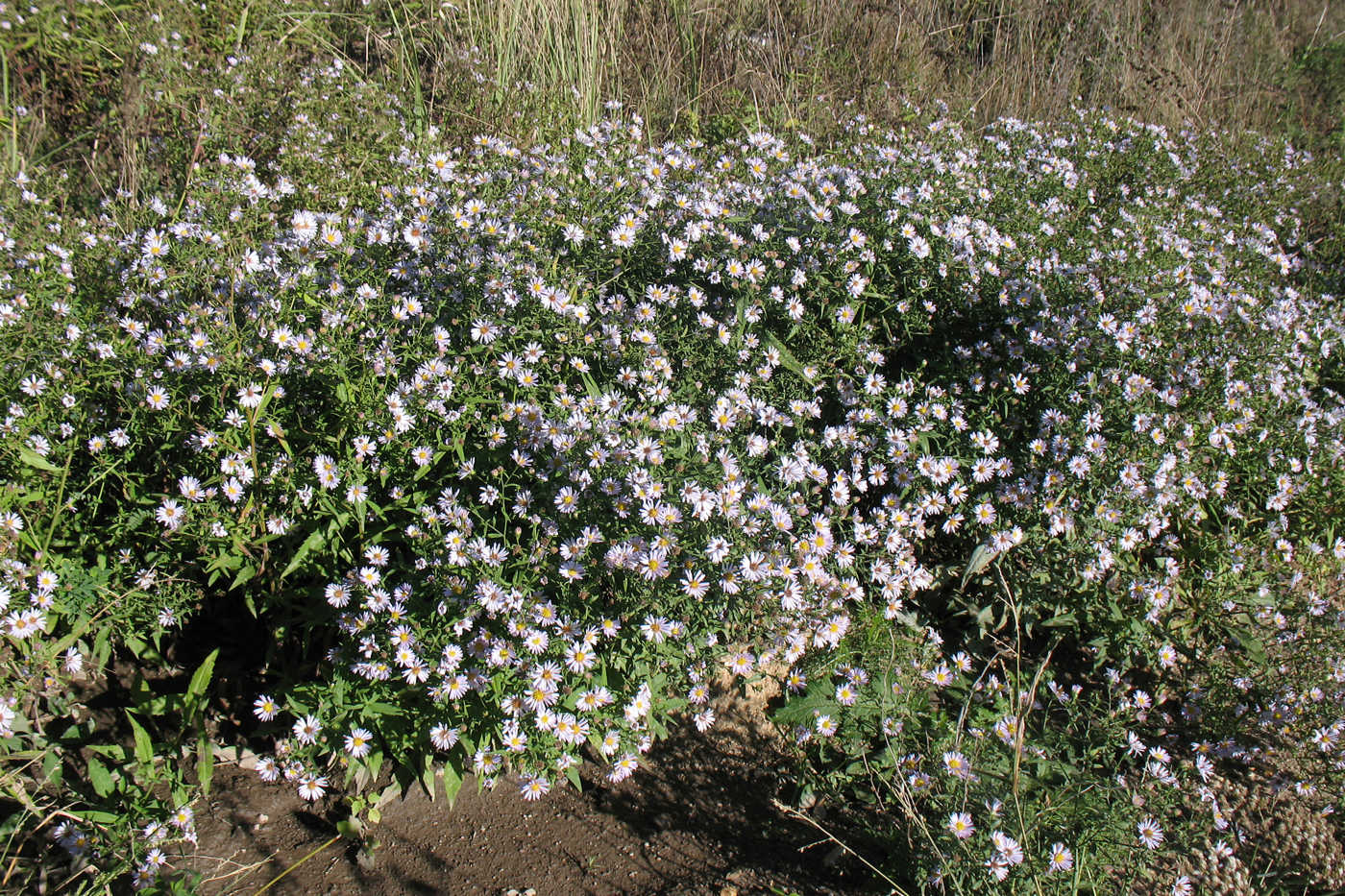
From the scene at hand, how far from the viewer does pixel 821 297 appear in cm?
317

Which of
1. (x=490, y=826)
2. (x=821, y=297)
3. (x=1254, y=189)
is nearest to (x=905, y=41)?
(x=1254, y=189)

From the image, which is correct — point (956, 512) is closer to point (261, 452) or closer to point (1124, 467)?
point (1124, 467)

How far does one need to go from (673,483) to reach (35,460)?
1.74 m

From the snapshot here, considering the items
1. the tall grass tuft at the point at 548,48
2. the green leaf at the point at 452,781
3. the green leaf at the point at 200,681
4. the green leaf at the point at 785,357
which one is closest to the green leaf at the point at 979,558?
the green leaf at the point at 785,357

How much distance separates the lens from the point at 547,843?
2.42m

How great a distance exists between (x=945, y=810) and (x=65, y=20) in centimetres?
517

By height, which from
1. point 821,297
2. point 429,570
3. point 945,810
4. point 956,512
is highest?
point 821,297

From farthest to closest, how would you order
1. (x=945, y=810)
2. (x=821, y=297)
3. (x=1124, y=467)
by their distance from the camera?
1. (x=821, y=297)
2. (x=1124, y=467)
3. (x=945, y=810)

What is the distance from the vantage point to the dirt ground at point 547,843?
229 centimetres

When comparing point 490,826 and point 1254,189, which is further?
point 1254,189

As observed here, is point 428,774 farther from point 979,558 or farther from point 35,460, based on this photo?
point 979,558

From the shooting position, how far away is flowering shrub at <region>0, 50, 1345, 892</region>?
2.28 m

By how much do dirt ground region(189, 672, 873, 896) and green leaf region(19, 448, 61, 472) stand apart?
0.98 metres

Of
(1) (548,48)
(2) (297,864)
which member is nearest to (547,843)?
(2) (297,864)
